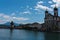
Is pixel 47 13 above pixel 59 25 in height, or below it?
above

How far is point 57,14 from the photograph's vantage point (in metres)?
82.4

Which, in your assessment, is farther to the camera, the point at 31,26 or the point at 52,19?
the point at 31,26

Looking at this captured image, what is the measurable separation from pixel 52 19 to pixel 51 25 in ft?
15.4

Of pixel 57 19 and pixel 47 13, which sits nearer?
pixel 57 19

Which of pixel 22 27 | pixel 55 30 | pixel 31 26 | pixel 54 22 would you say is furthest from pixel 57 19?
pixel 22 27

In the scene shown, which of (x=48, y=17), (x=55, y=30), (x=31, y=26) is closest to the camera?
(x=55, y=30)

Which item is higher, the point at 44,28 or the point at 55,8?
the point at 55,8

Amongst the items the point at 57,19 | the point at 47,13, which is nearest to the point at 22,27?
the point at 47,13

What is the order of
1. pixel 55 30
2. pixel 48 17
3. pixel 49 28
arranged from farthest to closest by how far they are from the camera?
1. pixel 48 17
2. pixel 49 28
3. pixel 55 30

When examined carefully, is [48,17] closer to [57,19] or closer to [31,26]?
[57,19]

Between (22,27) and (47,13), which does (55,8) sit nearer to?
(47,13)

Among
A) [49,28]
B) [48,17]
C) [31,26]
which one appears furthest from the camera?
[31,26]

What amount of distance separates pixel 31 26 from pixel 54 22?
1003 inches

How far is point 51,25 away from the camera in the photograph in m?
79.6
